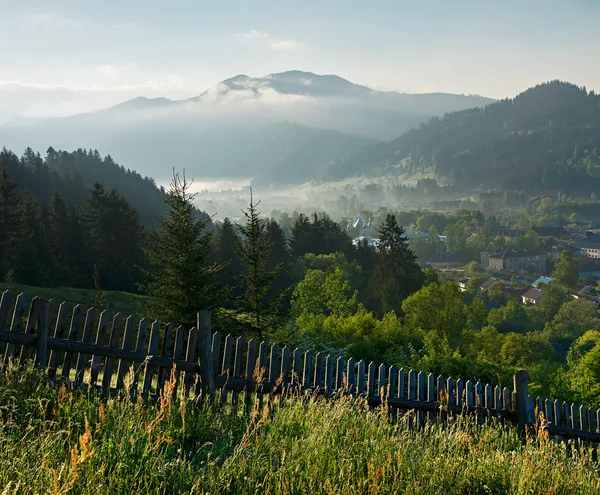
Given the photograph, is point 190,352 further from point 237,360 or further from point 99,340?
point 99,340

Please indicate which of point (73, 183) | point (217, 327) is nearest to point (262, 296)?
point (217, 327)

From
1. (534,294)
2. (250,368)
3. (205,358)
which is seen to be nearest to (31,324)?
(205,358)

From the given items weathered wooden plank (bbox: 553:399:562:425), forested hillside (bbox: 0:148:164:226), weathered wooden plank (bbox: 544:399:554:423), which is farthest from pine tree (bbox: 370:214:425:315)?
forested hillside (bbox: 0:148:164:226)

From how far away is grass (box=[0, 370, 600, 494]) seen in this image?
13.3 ft

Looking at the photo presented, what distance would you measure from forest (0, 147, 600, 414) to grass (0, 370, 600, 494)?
13.4m

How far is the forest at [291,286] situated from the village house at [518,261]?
80.9m

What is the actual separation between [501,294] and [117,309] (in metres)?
107

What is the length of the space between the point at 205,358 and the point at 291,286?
3343cm

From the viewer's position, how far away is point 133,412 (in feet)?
18.9

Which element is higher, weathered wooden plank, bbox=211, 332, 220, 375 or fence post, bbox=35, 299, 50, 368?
fence post, bbox=35, 299, 50, 368

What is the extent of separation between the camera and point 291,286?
4122 cm

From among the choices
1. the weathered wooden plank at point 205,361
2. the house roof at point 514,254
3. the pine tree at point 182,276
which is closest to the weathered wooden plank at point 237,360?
the weathered wooden plank at point 205,361

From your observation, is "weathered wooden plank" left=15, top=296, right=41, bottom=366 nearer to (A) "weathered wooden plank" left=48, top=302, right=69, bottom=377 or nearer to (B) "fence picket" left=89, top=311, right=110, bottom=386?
(A) "weathered wooden plank" left=48, top=302, right=69, bottom=377

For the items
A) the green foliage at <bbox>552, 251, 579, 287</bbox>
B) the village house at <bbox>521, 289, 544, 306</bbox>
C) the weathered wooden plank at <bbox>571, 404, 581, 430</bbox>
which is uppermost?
the weathered wooden plank at <bbox>571, 404, 581, 430</bbox>
